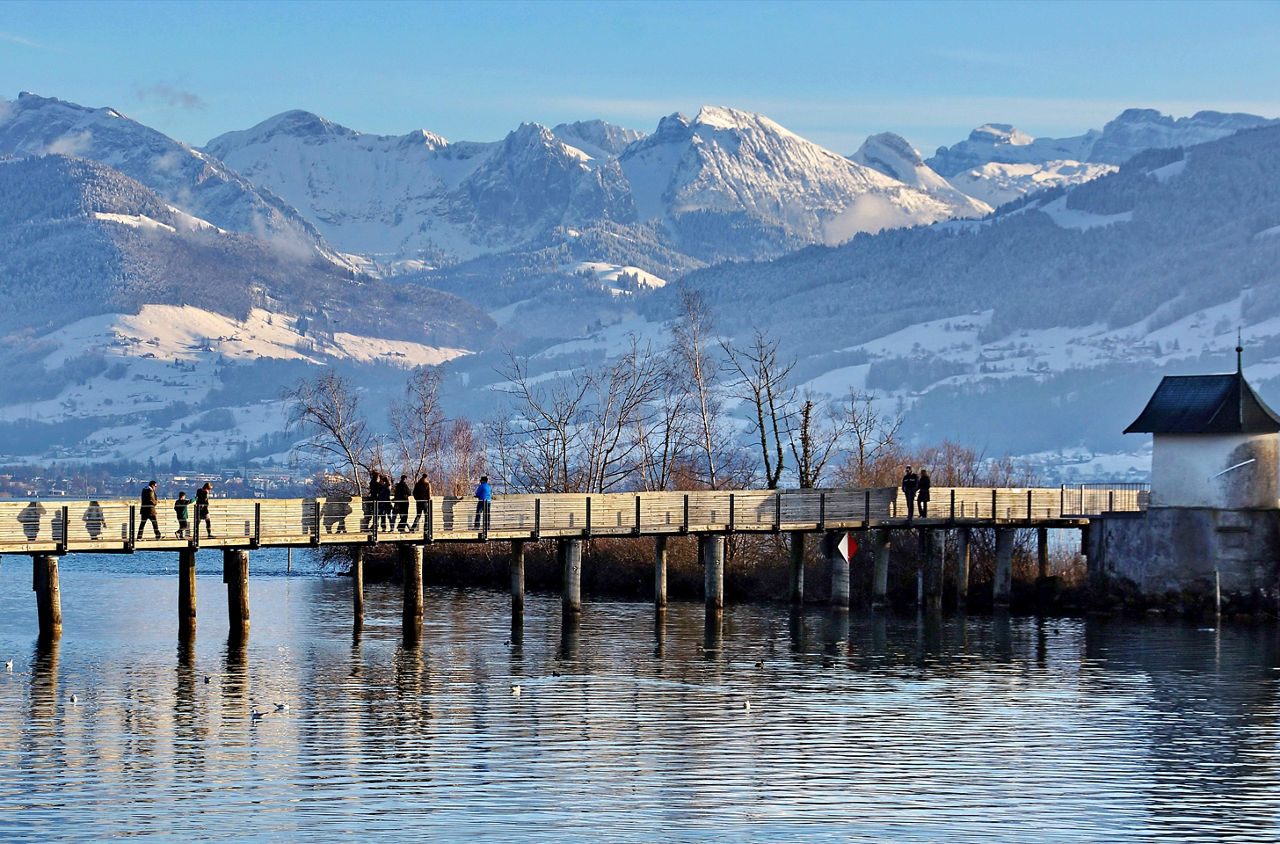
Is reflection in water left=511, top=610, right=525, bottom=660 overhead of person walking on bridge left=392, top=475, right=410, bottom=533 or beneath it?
beneath

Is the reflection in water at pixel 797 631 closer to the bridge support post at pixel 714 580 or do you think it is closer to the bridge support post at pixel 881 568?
the bridge support post at pixel 714 580

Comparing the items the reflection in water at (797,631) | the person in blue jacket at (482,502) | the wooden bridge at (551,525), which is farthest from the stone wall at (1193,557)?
the person in blue jacket at (482,502)

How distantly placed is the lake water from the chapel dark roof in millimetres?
7474

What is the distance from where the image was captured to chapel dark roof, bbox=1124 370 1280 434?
6762 cm

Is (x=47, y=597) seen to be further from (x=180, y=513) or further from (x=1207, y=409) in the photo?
(x=1207, y=409)

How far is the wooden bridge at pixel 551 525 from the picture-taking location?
52.5m

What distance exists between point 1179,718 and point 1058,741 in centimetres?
524

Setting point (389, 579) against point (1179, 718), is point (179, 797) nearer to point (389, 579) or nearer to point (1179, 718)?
point (1179, 718)

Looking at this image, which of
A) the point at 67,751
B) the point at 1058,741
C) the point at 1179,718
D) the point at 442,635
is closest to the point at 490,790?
the point at 67,751

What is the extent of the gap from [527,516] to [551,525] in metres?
1.20

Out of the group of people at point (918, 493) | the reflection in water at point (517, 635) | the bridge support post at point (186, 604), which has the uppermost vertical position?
the group of people at point (918, 493)

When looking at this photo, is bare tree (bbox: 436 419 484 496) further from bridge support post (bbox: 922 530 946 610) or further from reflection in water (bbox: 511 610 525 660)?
reflection in water (bbox: 511 610 525 660)

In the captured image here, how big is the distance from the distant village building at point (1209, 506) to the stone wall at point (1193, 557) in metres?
0.04

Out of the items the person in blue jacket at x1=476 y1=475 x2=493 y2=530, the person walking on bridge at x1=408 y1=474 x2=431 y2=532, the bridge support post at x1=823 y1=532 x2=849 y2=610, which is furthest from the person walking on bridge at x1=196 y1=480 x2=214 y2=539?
the bridge support post at x1=823 y1=532 x2=849 y2=610
